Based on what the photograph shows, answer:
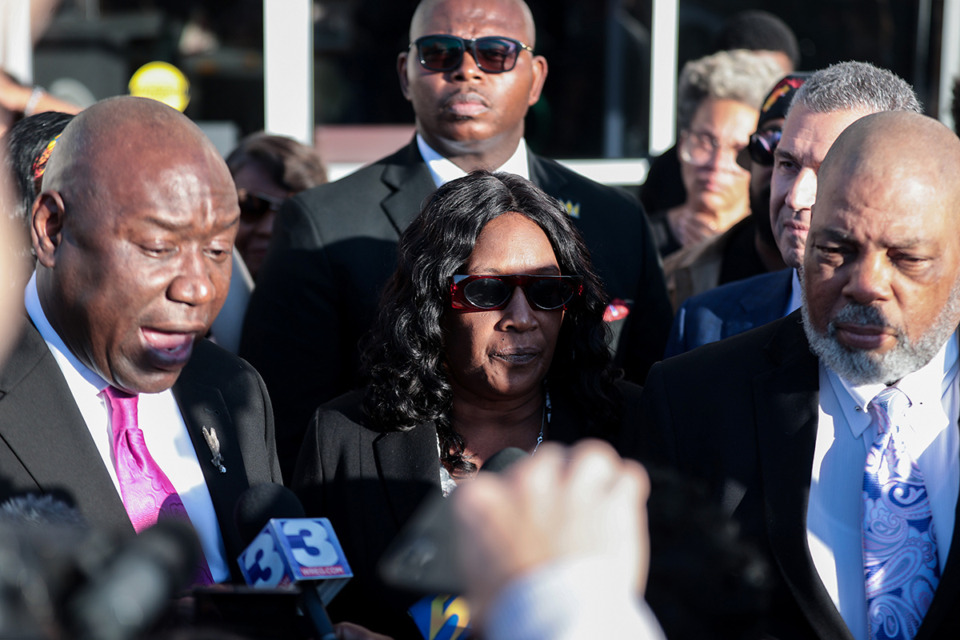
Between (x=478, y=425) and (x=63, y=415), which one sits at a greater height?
(x=63, y=415)

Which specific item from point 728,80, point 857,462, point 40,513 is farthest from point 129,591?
point 728,80

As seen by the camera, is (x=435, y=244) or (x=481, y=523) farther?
(x=435, y=244)

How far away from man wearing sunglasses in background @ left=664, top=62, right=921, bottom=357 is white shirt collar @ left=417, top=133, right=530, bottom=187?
2.76ft

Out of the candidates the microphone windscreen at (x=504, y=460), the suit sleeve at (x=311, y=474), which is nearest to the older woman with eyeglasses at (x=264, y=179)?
the suit sleeve at (x=311, y=474)

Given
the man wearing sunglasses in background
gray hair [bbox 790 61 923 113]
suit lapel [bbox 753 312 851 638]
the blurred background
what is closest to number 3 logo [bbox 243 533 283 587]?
suit lapel [bbox 753 312 851 638]

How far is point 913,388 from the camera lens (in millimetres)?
2504

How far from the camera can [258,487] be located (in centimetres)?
206

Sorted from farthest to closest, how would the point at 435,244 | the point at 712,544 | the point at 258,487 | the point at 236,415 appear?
the point at 435,244, the point at 236,415, the point at 258,487, the point at 712,544

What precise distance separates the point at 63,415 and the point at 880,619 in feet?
5.83

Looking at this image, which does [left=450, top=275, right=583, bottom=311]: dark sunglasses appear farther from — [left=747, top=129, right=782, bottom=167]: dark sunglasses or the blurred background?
the blurred background

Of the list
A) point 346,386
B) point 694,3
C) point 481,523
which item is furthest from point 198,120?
point 481,523

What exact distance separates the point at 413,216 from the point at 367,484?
3.71 feet

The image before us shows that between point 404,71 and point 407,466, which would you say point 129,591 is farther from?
point 404,71

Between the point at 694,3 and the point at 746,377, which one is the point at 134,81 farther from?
the point at 746,377
